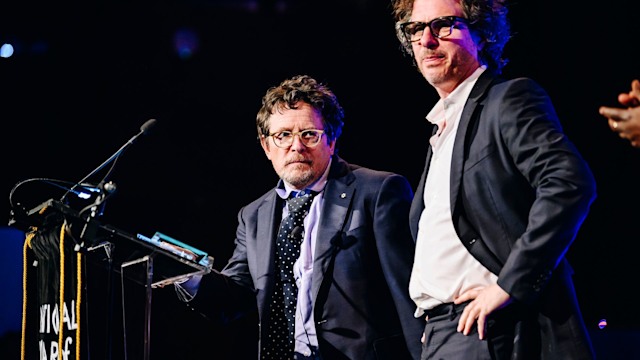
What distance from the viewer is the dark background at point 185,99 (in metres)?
5.00

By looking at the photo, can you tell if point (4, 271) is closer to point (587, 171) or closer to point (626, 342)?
point (626, 342)

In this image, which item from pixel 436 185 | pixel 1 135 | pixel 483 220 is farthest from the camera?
pixel 1 135

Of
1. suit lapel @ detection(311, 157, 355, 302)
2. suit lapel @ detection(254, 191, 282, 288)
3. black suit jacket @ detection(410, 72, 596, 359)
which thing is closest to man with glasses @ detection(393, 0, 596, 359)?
black suit jacket @ detection(410, 72, 596, 359)

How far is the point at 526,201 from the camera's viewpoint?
2.18 m

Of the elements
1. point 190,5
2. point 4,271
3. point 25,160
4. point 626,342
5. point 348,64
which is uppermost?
point 190,5

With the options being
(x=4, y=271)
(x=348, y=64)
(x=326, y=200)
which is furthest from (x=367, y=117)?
(x=4, y=271)

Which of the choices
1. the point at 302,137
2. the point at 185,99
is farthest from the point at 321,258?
the point at 185,99

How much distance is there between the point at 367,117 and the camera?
5.07 m

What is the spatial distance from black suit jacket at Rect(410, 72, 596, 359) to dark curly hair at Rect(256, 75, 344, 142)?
130cm

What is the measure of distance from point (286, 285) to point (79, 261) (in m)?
1.02

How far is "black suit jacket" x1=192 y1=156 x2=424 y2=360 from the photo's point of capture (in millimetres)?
3088

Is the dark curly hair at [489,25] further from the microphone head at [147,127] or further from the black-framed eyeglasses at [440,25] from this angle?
the microphone head at [147,127]

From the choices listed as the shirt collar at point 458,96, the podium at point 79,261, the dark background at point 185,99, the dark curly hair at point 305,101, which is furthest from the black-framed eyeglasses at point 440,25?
the dark background at point 185,99

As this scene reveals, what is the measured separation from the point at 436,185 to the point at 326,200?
3.40 ft
